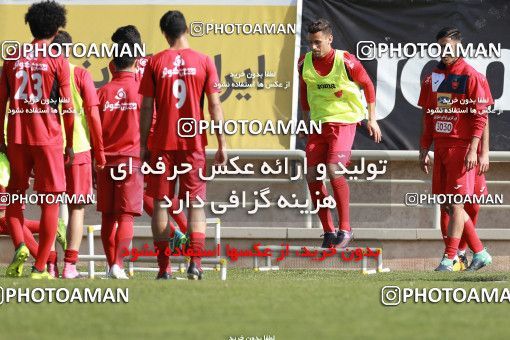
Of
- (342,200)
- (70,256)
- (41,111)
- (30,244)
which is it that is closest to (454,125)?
(342,200)

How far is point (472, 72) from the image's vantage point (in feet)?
44.4

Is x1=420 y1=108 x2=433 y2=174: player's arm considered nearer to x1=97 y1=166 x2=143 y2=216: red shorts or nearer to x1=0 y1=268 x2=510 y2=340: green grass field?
x1=97 y1=166 x2=143 y2=216: red shorts

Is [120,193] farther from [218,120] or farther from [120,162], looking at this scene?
[218,120]

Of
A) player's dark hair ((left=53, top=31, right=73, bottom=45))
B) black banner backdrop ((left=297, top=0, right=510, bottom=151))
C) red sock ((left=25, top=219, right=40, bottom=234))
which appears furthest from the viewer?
black banner backdrop ((left=297, top=0, right=510, bottom=151))

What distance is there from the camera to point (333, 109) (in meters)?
14.1

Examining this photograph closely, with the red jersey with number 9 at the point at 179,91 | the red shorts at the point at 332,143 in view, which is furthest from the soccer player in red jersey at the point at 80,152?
the red shorts at the point at 332,143

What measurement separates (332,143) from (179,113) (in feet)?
9.98

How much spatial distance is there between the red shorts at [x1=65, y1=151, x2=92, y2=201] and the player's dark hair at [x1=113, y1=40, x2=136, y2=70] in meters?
0.85

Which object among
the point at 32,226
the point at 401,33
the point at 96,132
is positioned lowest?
the point at 32,226

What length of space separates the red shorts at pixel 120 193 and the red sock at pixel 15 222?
645 millimetres

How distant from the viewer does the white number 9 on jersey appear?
36.9ft

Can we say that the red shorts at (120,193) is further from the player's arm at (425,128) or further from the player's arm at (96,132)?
the player's arm at (425,128)

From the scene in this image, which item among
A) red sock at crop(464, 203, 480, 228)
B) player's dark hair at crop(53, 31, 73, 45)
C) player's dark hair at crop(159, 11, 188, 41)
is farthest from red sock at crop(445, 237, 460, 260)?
player's dark hair at crop(53, 31, 73, 45)

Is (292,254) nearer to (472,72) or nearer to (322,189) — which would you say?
(322,189)
